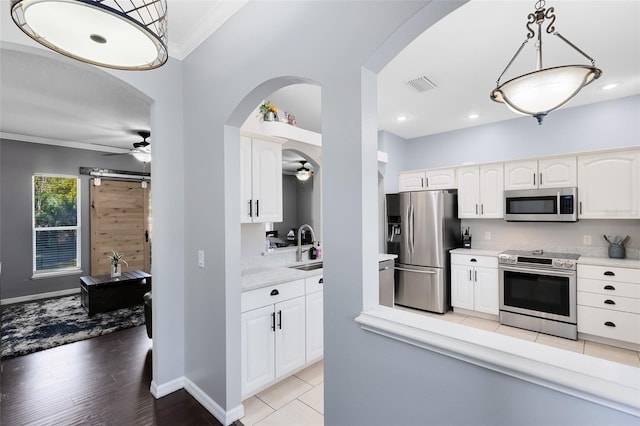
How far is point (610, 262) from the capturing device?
3.40 metres

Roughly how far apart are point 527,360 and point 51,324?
5286mm

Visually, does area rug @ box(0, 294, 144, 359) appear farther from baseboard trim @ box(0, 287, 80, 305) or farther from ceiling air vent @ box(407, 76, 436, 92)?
ceiling air vent @ box(407, 76, 436, 92)

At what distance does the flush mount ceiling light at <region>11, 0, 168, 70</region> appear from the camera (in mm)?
1012

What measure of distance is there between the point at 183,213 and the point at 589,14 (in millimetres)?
3432

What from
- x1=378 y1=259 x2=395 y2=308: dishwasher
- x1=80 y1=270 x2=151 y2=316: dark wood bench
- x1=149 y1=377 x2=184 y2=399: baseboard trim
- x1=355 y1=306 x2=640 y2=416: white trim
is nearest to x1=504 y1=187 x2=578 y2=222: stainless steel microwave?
x1=378 y1=259 x2=395 y2=308: dishwasher

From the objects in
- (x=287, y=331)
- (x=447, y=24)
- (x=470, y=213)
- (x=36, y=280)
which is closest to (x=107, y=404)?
(x=287, y=331)

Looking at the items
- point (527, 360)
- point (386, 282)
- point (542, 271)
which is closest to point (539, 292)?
point (542, 271)

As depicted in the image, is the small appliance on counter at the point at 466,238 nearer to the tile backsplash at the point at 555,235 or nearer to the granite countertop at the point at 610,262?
the tile backsplash at the point at 555,235

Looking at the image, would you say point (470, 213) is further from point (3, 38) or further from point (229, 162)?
point (3, 38)

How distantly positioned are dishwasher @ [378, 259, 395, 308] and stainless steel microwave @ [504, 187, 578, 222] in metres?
1.84

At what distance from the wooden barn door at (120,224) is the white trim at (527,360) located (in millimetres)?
6432

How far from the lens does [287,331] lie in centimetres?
261

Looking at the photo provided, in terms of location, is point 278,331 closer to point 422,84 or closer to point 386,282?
point 386,282

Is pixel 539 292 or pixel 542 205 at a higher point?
pixel 542 205
